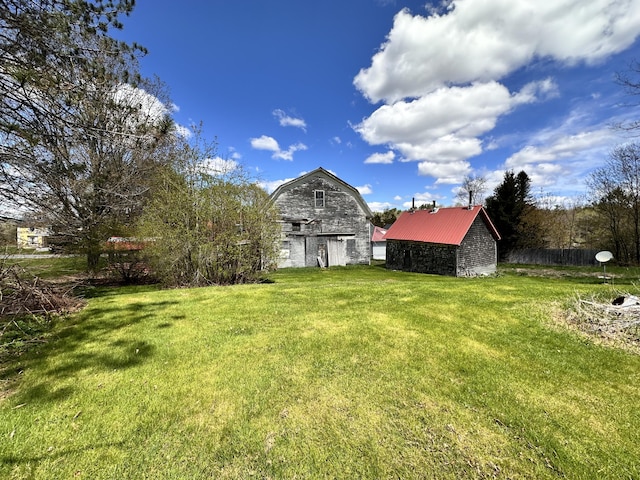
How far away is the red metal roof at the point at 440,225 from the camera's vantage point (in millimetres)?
17094

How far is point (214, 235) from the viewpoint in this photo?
9492 mm

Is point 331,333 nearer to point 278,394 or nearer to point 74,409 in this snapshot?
point 278,394

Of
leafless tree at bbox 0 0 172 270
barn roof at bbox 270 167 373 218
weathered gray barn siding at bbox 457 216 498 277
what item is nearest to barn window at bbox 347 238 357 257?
barn roof at bbox 270 167 373 218

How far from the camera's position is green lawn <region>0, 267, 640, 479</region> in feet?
7.69

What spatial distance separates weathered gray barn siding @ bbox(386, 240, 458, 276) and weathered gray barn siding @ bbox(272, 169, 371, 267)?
232cm

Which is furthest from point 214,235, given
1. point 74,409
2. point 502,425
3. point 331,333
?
point 502,425

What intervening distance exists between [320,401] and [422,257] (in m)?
17.3

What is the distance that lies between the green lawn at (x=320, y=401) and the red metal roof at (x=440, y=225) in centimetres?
1241

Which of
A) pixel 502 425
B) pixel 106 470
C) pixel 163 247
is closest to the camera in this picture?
pixel 106 470

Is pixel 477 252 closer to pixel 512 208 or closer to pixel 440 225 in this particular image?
pixel 440 225

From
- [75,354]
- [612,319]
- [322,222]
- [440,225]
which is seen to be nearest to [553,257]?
[440,225]

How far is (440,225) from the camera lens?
18.5 metres

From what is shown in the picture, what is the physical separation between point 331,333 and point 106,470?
3.31 m

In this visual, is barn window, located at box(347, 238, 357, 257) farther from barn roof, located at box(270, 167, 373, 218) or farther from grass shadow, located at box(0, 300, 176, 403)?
grass shadow, located at box(0, 300, 176, 403)
